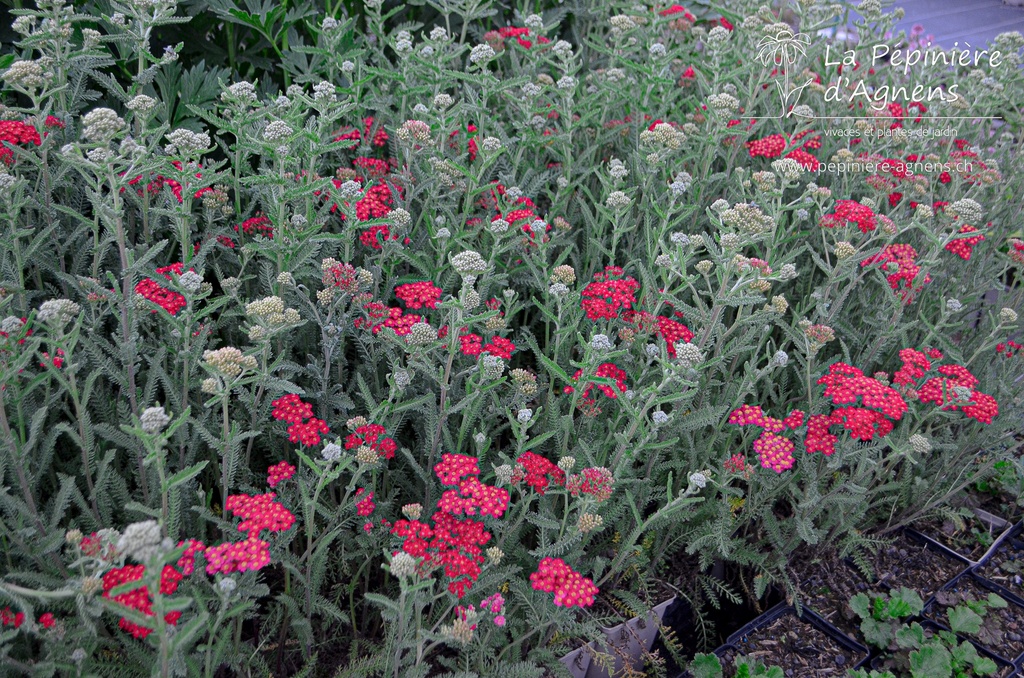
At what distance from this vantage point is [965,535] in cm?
348

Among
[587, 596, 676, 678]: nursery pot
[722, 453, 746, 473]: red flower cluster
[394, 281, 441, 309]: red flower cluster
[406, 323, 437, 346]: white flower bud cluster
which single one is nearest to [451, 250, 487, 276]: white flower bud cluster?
[406, 323, 437, 346]: white flower bud cluster

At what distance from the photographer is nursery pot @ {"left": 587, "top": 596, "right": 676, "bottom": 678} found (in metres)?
2.51

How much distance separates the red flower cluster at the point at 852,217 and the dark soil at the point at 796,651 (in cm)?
159

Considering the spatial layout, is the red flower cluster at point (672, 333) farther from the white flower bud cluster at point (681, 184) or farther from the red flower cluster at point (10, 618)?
the red flower cluster at point (10, 618)

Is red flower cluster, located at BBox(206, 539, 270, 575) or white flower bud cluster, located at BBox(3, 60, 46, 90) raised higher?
white flower bud cluster, located at BBox(3, 60, 46, 90)

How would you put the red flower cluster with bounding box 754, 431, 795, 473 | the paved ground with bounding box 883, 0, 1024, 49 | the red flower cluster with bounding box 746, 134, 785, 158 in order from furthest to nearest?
the paved ground with bounding box 883, 0, 1024, 49, the red flower cluster with bounding box 746, 134, 785, 158, the red flower cluster with bounding box 754, 431, 795, 473

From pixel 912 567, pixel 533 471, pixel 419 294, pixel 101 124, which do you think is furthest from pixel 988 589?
pixel 101 124

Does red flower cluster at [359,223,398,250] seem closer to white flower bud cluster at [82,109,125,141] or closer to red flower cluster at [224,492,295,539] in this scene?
white flower bud cluster at [82,109,125,141]

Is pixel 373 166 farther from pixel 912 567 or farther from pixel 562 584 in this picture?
pixel 912 567

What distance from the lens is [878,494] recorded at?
323cm

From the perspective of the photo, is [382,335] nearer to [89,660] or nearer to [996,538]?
[89,660]

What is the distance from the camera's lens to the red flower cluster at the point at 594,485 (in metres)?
2.14

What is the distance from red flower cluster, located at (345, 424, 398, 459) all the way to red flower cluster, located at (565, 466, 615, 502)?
54 cm

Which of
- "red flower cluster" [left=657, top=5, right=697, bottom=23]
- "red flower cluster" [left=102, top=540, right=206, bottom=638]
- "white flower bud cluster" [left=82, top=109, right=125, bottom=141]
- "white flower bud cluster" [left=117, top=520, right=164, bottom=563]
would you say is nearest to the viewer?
"white flower bud cluster" [left=117, top=520, right=164, bottom=563]
